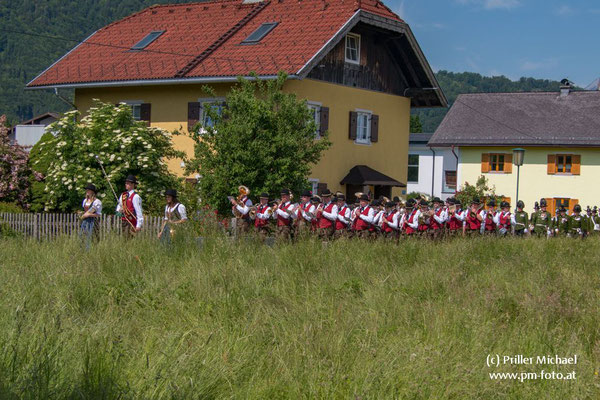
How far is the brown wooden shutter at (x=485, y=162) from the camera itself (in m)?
47.5

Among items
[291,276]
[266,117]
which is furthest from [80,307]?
[266,117]

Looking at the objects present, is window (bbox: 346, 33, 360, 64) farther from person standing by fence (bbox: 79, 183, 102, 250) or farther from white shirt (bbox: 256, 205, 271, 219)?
person standing by fence (bbox: 79, 183, 102, 250)

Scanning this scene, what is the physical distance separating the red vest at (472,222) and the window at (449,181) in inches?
1269

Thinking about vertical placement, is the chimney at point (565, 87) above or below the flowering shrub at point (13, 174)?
above

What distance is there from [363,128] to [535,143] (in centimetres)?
1805

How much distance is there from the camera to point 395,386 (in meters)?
6.09

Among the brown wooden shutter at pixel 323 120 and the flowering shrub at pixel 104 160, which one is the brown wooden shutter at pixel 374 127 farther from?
the flowering shrub at pixel 104 160

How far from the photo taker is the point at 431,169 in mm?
55812

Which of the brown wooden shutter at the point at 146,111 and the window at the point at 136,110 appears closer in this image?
the brown wooden shutter at the point at 146,111

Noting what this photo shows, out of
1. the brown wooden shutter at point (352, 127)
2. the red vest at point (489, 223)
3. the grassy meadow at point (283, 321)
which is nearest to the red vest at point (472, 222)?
the red vest at point (489, 223)

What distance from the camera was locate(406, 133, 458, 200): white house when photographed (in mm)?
54906

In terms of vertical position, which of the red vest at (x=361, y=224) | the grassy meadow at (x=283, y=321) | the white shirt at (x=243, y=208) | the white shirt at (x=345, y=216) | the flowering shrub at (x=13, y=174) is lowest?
the grassy meadow at (x=283, y=321)

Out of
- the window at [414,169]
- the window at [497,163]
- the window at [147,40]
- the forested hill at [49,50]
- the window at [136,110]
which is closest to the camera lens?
the window at [136,110]

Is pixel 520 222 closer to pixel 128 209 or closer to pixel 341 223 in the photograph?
pixel 341 223
